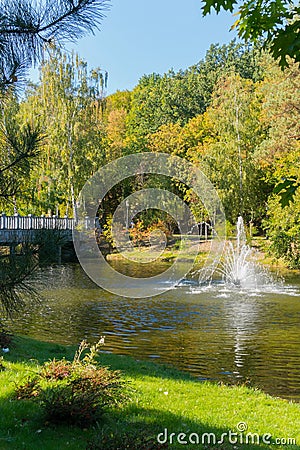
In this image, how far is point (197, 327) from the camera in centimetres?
1316

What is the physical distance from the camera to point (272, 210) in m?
29.9

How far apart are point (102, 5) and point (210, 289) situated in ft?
53.4

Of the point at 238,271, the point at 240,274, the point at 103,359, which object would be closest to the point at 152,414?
the point at 103,359

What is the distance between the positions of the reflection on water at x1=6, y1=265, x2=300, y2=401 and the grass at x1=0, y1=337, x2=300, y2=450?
132 cm

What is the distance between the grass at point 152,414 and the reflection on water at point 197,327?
132cm

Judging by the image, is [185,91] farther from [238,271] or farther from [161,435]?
[161,435]

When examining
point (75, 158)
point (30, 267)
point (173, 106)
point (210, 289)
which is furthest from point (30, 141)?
point (173, 106)

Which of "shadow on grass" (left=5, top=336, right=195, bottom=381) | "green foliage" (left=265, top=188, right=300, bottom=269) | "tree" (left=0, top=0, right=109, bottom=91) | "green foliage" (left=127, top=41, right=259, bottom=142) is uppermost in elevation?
"green foliage" (left=127, top=41, right=259, bottom=142)

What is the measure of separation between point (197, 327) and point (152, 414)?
7.73 meters

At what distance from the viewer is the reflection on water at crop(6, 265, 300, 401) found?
31.2ft

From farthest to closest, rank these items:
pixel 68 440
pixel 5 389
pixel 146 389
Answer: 1. pixel 146 389
2. pixel 5 389
3. pixel 68 440

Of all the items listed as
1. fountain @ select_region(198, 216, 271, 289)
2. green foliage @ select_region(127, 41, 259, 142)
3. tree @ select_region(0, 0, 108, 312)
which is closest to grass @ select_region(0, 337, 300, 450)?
tree @ select_region(0, 0, 108, 312)

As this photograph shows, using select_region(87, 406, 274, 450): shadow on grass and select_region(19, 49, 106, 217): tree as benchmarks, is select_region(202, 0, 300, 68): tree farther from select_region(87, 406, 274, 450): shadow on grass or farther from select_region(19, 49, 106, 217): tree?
select_region(19, 49, 106, 217): tree

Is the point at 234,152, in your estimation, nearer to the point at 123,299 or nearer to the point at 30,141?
the point at 123,299
